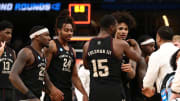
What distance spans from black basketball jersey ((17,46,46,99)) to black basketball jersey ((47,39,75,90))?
1.76 feet

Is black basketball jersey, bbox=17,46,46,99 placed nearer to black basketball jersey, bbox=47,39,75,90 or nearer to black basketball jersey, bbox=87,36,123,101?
black basketball jersey, bbox=47,39,75,90

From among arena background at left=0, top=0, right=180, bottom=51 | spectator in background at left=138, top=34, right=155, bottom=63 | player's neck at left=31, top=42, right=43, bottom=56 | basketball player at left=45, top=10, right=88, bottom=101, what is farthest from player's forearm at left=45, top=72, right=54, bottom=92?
arena background at left=0, top=0, right=180, bottom=51

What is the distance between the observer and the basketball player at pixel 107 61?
22.9ft

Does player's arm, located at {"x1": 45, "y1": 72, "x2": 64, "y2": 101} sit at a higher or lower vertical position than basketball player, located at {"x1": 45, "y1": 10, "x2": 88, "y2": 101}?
lower

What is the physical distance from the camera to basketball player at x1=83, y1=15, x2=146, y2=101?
22.9 feet

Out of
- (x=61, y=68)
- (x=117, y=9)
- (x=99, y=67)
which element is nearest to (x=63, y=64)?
(x=61, y=68)

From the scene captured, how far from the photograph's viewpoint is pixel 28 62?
752cm

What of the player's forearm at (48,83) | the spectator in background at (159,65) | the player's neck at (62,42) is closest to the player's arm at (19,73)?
the player's forearm at (48,83)

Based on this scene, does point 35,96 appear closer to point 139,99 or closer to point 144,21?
point 139,99

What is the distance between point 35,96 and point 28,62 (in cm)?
52

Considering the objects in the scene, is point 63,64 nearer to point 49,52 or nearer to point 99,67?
point 49,52

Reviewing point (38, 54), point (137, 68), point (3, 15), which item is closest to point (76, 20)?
point (137, 68)

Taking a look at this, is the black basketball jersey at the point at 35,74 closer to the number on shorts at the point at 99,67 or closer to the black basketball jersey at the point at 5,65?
the number on shorts at the point at 99,67

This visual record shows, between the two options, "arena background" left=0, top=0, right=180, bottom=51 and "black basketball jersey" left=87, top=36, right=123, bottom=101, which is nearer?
"black basketball jersey" left=87, top=36, right=123, bottom=101
